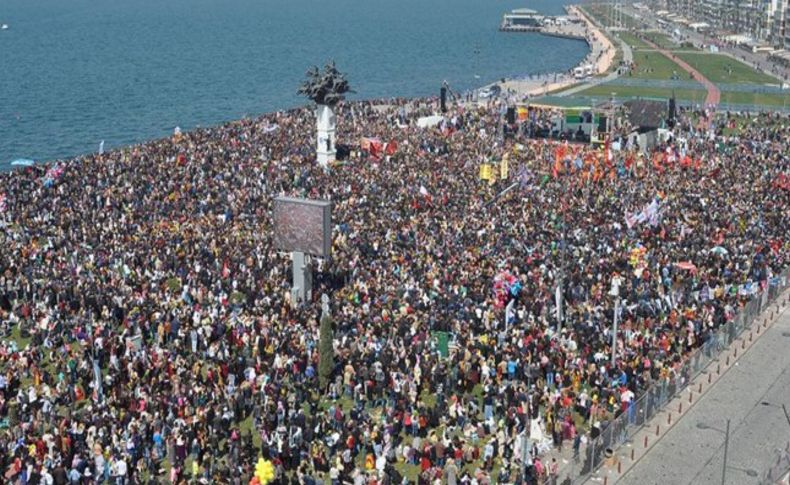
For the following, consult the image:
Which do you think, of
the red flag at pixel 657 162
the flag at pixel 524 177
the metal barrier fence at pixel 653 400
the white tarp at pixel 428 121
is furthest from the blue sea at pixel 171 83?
the metal barrier fence at pixel 653 400

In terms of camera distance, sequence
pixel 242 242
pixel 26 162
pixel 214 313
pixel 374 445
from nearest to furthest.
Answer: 1. pixel 374 445
2. pixel 214 313
3. pixel 242 242
4. pixel 26 162

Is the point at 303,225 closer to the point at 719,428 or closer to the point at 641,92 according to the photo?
the point at 719,428

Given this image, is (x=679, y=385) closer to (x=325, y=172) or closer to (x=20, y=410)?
(x=20, y=410)

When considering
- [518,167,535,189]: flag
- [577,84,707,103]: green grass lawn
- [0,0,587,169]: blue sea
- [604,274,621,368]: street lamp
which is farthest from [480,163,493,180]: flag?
[577,84,707,103]: green grass lawn

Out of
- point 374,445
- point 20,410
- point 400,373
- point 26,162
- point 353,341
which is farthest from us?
point 26,162

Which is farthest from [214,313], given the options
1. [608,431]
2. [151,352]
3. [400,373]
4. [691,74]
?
[691,74]

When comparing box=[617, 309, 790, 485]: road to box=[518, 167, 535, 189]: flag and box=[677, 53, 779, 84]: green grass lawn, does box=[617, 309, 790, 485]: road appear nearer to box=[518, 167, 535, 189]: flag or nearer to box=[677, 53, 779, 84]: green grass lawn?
box=[518, 167, 535, 189]: flag

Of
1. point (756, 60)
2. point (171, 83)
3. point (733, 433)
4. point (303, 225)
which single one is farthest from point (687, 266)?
point (756, 60)
